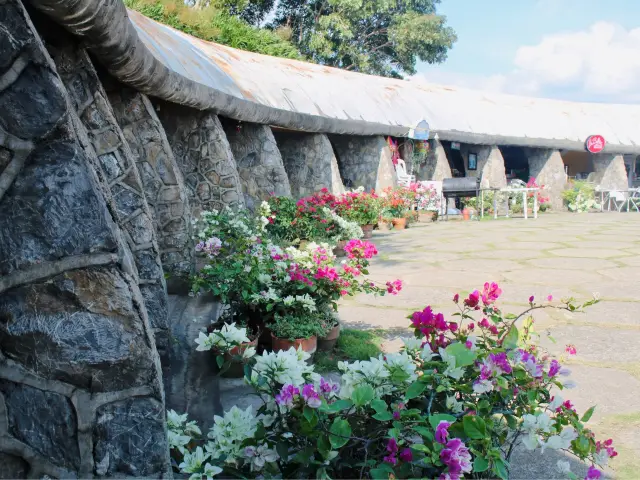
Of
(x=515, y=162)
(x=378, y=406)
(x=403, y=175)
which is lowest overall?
(x=378, y=406)

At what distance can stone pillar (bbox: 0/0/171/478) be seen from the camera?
1.47 metres

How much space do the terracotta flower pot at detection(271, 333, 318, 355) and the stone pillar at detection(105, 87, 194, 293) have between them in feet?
5.04

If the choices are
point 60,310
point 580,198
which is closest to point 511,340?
point 60,310

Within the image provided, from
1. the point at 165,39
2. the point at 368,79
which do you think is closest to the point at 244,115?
the point at 165,39

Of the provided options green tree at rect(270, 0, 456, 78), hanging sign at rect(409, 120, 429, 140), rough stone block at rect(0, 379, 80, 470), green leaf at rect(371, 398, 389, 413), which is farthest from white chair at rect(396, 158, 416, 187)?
rough stone block at rect(0, 379, 80, 470)

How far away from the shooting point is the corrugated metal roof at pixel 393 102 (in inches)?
300

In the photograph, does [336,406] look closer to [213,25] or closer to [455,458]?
[455,458]

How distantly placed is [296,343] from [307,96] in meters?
7.95

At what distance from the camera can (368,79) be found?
46.2 ft

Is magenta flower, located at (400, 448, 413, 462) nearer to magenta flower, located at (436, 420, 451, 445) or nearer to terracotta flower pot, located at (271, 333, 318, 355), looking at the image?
magenta flower, located at (436, 420, 451, 445)

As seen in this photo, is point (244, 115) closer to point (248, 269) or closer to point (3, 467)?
point (248, 269)

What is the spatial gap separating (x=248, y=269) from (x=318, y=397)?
2.02m

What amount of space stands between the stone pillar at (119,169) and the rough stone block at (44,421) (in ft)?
4.31

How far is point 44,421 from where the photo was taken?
1564mm
